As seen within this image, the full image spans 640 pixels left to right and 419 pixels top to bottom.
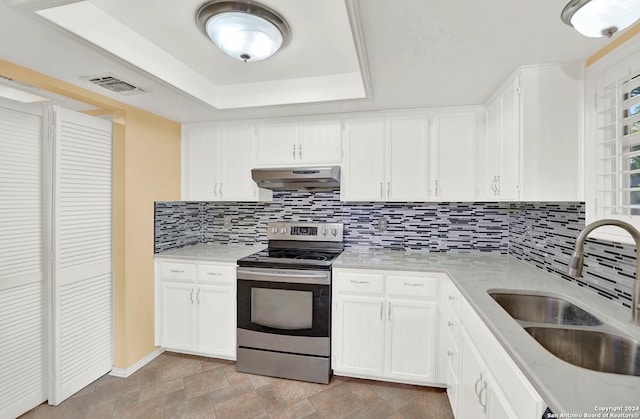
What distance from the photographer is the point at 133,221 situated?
95.7 inches

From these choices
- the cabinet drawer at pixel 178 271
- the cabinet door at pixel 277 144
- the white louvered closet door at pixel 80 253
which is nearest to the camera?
the white louvered closet door at pixel 80 253

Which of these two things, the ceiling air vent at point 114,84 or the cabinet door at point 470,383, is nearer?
the cabinet door at point 470,383

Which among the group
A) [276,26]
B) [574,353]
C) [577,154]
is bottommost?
[574,353]

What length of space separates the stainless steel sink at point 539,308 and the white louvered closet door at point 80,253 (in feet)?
9.02

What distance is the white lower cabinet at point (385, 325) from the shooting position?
7.09 feet

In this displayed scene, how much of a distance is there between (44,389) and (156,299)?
873 millimetres

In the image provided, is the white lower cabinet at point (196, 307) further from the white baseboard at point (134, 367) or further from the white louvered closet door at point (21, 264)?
the white louvered closet door at point (21, 264)

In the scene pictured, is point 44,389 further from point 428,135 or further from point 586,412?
point 428,135

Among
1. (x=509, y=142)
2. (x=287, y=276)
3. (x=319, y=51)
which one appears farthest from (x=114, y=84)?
(x=509, y=142)

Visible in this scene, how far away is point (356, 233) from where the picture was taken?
2.87 metres

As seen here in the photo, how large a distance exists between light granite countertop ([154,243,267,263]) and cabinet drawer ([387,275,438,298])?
1.29 metres

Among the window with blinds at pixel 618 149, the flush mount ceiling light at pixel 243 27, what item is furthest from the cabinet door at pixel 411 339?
the flush mount ceiling light at pixel 243 27

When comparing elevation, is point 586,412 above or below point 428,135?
below

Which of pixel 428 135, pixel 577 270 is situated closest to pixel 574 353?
pixel 577 270
